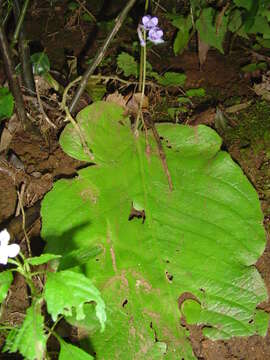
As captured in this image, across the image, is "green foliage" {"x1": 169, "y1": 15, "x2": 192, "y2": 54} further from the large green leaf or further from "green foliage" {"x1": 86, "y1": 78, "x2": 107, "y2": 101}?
the large green leaf

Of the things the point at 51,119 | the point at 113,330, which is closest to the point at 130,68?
the point at 51,119

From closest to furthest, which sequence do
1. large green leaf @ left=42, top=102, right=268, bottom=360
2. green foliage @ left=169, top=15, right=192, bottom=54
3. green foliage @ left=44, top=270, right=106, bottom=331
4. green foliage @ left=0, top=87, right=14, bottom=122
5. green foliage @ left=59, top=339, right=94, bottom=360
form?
green foliage @ left=44, top=270, right=106, bottom=331 → green foliage @ left=59, top=339, right=94, bottom=360 → large green leaf @ left=42, top=102, right=268, bottom=360 → green foliage @ left=0, top=87, right=14, bottom=122 → green foliage @ left=169, top=15, right=192, bottom=54

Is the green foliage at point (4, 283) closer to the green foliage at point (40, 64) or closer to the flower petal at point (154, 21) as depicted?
the flower petal at point (154, 21)

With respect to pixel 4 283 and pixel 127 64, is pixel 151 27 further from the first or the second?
pixel 4 283

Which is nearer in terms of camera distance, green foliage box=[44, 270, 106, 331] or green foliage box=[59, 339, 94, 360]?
green foliage box=[44, 270, 106, 331]

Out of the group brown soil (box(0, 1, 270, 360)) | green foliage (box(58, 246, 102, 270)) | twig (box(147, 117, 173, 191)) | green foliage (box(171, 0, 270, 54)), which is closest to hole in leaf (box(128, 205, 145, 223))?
twig (box(147, 117, 173, 191))

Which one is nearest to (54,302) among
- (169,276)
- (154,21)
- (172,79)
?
(169,276)
